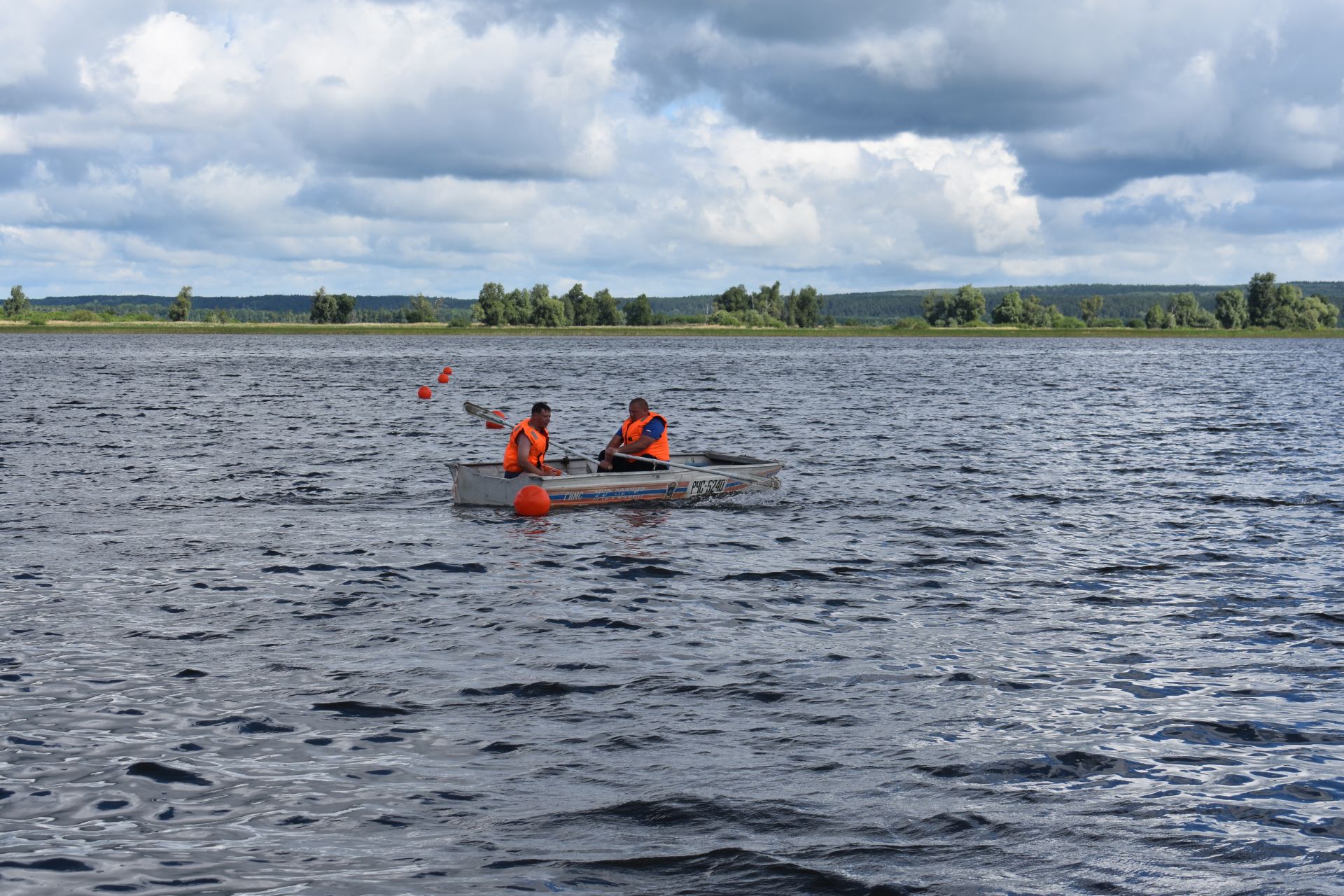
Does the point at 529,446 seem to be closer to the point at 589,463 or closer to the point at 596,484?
the point at 596,484

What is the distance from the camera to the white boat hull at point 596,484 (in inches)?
918

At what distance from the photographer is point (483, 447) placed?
3806 cm

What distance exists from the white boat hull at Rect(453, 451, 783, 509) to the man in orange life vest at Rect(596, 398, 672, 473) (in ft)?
1.46

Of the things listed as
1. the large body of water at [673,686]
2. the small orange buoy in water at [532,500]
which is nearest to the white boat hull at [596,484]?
the small orange buoy in water at [532,500]

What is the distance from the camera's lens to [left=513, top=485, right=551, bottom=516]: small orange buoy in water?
22875 millimetres

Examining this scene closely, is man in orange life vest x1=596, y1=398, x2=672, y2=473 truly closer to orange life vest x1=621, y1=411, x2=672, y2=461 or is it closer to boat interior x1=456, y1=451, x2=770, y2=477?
orange life vest x1=621, y1=411, x2=672, y2=461

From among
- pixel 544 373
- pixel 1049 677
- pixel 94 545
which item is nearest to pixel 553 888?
pixel 1049 677

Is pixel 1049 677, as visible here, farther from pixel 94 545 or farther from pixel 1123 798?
pixel 94 545

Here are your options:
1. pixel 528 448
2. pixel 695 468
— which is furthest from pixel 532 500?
pixel 695 468

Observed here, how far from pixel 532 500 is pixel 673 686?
11.0 m

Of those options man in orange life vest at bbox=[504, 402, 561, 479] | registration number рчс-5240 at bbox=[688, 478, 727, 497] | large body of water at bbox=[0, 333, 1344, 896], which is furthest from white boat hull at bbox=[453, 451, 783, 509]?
large body of water at bbox=[0, 333, 1344, 896]

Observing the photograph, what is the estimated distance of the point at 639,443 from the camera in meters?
24.8

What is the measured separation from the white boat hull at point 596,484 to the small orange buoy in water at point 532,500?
11 centimetres

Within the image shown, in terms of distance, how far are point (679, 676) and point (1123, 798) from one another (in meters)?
4.65
